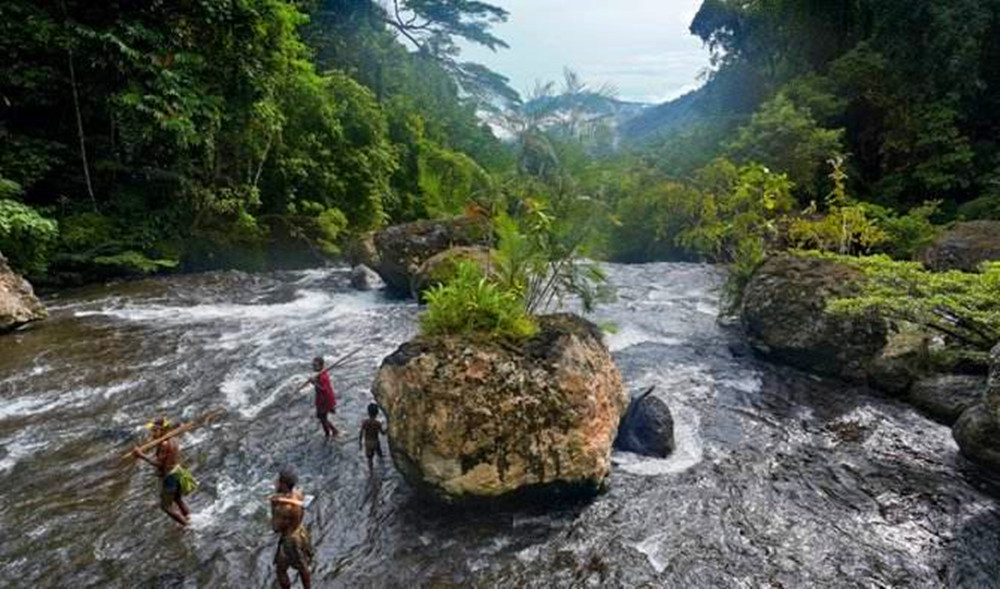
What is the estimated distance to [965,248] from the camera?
14055mm

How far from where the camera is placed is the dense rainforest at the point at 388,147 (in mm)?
14695

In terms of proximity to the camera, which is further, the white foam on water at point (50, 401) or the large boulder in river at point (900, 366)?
the large boulder in river at point (900, 366)

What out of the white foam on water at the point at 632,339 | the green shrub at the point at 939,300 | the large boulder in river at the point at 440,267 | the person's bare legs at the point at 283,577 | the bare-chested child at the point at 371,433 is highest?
the green shrub at the point at 939,300

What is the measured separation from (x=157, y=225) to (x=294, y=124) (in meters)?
6.55

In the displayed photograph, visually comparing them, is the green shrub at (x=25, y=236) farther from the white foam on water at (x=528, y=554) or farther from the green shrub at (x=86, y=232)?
the white foam on water at (x=528, y=554)

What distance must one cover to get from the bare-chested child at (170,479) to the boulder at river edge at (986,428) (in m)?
9.64

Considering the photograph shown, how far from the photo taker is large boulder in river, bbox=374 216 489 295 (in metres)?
17.8

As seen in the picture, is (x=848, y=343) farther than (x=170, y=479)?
Yes

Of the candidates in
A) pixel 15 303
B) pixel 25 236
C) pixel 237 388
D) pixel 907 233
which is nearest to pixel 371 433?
pixel 237 388

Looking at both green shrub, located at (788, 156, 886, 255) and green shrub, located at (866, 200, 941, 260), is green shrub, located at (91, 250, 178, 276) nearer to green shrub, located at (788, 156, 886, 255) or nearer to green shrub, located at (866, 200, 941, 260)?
green shrub, located at (788, 156, 886, 255)

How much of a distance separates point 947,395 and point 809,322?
2596mm

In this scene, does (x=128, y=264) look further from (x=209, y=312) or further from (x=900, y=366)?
(x=900, y=366)

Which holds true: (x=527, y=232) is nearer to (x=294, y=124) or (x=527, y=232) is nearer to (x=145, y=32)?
(x=145, y=32)

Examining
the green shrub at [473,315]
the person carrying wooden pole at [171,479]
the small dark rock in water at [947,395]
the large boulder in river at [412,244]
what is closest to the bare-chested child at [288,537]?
the person carrying wooden pole at [171,479]
